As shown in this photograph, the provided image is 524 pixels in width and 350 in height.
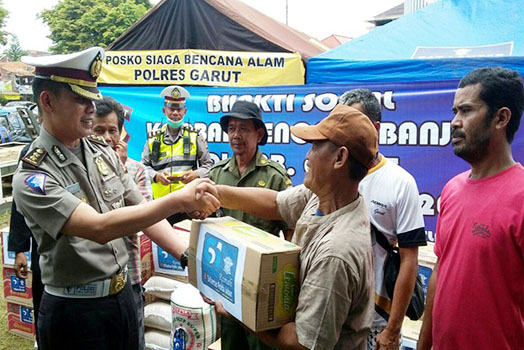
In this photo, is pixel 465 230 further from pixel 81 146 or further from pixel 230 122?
pixel 230 122

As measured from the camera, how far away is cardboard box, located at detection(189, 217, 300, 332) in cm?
148

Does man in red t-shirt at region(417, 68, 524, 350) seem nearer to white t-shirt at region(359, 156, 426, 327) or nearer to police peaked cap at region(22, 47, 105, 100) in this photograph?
white t-shirt at region(359, 156, 426, 327)

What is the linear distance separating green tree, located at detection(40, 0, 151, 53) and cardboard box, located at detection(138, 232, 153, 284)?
2616 cm

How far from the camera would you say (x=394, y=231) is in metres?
2.40

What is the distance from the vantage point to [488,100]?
189 cm

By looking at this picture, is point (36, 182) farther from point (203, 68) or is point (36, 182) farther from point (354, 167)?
point (203, 68)

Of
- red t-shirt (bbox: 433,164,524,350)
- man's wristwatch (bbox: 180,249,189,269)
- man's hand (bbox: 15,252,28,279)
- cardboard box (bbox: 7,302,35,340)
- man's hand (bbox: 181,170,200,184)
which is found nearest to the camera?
red t-shirt (bbox: 433,164,524,350)

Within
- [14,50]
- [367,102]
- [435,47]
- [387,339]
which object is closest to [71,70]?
[367,102]

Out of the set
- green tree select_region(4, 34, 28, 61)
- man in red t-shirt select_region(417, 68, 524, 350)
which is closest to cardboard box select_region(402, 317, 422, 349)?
man in red t-shirt select_region(417, 68, 524, 350)

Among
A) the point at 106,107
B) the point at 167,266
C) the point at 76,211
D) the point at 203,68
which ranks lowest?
the point at 167,266

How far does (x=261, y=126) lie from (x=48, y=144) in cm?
177

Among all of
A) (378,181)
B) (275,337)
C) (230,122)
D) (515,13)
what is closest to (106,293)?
(275,337)

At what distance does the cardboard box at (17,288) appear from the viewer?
13.1ft

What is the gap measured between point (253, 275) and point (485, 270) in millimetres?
985
